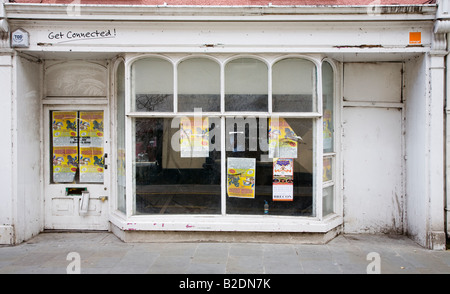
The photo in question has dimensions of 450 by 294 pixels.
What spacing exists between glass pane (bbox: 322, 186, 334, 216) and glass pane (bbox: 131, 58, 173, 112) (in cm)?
311

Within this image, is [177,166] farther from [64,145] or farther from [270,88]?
[64,145]

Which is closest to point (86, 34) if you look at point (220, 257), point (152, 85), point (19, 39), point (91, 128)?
point (19, 39)

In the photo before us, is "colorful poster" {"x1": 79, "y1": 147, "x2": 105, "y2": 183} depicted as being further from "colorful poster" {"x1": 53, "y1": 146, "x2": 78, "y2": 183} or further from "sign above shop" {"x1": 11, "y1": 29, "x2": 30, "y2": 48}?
"sign above shop" {"x1": 11, "y1": 29, "x2": 30, "y2": 48}

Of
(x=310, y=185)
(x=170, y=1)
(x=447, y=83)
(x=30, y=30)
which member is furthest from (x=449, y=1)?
(x=30, y=30)

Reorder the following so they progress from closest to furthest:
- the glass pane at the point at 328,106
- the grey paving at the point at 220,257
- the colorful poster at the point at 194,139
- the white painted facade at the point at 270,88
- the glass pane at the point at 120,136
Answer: the grey paving at the point at 220,257
the white painted facade at the point at 270,88
the colorful poster at the point at 194,139
the glass pane at the point at 328,106
the glass pane at the point at 120,136

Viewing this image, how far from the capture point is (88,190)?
7.76 meters

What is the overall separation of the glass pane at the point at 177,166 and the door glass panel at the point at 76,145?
1047 millimetres

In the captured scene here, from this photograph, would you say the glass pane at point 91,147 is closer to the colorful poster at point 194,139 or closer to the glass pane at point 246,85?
the colorful poster at point 194,139

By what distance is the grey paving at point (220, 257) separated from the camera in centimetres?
580

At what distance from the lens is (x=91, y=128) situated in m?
7.76

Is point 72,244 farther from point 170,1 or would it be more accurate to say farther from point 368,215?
point 368,215

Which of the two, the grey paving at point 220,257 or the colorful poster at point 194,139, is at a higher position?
the colorful poster at point 194,139

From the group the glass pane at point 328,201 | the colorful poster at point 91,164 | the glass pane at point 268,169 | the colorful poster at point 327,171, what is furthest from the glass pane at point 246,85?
the colorful poster at point 91,164

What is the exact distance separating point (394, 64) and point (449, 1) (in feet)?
4.59
